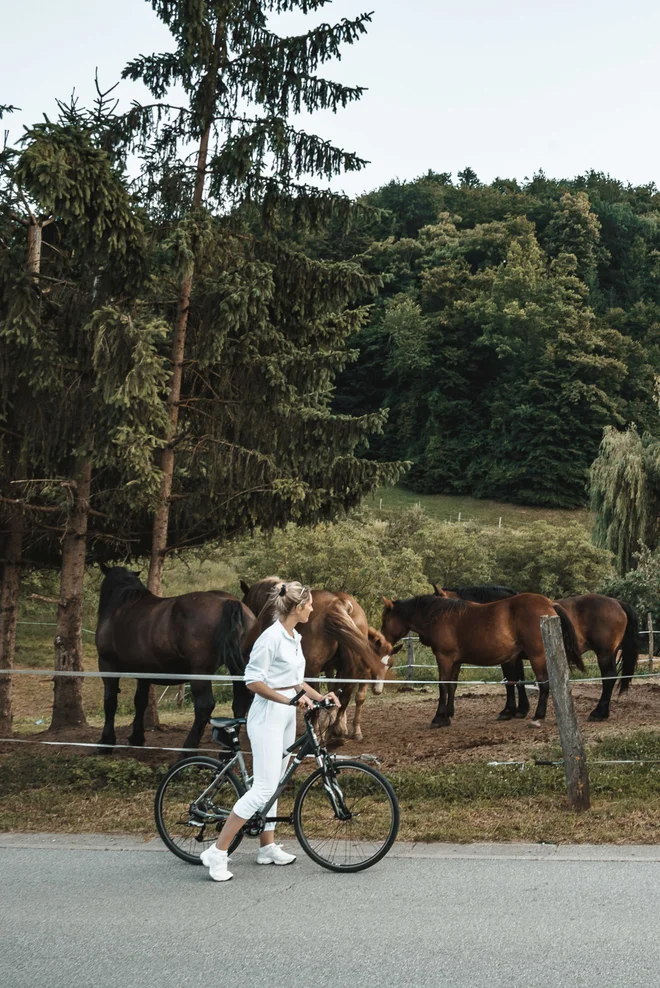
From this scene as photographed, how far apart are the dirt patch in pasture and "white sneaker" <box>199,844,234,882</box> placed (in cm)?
411

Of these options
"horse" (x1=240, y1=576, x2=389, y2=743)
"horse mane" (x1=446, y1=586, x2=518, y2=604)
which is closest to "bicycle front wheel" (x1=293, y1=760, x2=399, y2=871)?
"horse" (x1=240, y1=576, x2=389, y2=743)

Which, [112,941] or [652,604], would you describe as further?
[652,604]

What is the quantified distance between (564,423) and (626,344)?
Answer: 31.8 feet

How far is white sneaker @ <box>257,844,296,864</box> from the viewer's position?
666 centimetres

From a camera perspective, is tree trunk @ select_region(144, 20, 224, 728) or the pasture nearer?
the pasture

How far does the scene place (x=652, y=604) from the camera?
2623 cm

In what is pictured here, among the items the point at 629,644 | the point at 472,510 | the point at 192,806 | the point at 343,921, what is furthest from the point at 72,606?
the point at 472,510

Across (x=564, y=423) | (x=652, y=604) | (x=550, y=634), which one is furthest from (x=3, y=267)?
(x=564, y=423)

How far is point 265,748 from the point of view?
255 inches

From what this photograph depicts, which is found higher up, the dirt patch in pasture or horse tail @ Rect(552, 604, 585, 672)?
horse tail @ Rect(552, 604, 585, 672)

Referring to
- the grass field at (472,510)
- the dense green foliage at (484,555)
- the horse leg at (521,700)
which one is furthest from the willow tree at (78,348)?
the grass field at (472,510)

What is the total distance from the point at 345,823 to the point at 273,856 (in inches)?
21.5

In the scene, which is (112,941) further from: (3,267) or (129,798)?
(3,267)

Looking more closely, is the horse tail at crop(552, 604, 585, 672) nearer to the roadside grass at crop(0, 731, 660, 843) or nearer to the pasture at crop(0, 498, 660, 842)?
the pasture at crop(0, 498, 660, 842)
